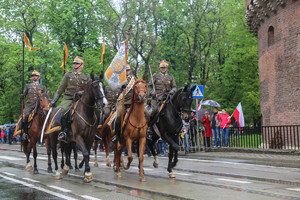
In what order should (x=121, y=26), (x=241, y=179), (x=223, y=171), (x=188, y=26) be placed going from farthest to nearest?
(x=188, y=26)
(x=121, y=26)
(x=223, y=171)
(x=241, y=179)

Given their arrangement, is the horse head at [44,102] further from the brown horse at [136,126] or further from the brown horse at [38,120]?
the brown horse at [136,126]

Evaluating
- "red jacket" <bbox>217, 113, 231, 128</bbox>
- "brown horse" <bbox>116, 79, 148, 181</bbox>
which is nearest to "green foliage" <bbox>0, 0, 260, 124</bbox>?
"red jacket" <bbox>217, 113, 231, 128</bbox>

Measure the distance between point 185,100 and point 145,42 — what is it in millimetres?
28410

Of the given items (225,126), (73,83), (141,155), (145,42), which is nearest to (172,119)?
(141,155)

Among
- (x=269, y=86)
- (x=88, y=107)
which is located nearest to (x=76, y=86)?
(x=88, y=107)

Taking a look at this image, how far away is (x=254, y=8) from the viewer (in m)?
28.2

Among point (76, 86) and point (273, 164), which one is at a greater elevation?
point (76, 86)

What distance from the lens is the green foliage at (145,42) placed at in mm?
40603

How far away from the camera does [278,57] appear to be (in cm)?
2573

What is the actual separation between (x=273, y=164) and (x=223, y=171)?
10.9 ft

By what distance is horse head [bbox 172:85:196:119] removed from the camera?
37.5 ft

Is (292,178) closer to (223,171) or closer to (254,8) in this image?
(223,171)

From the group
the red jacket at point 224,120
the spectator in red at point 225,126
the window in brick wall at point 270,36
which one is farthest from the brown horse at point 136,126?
the window in brick wall at point 270,36

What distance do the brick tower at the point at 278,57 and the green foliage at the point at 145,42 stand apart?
1173 cm
